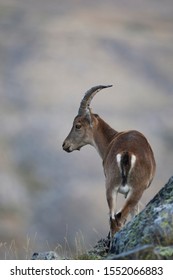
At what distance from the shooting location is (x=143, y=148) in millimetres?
11461

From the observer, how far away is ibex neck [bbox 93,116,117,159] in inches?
554

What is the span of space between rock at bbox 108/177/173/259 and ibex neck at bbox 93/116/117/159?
5.02 metres

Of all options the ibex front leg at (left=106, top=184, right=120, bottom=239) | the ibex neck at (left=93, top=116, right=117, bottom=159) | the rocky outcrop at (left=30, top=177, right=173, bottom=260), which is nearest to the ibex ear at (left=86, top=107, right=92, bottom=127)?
the ibex neck at (left=93, top=116, right=117, bottom=159)

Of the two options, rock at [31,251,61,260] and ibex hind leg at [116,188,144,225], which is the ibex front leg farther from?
rock at [31,251,61,260]

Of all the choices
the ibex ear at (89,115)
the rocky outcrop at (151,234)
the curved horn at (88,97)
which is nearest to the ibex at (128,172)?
the rocky outcrop at (151,234)

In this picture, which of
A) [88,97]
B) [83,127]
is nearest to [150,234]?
[88,97]

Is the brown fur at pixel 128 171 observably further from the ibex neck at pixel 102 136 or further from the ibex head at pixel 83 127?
the ibex head at pixel 83 127

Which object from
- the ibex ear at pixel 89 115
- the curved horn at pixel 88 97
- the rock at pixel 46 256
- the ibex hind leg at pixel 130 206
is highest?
the curved horn at pixel 88 97

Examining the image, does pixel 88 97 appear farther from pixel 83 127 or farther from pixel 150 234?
pixel 150 234

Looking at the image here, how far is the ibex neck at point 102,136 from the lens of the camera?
14.1 m

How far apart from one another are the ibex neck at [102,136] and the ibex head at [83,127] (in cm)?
15
